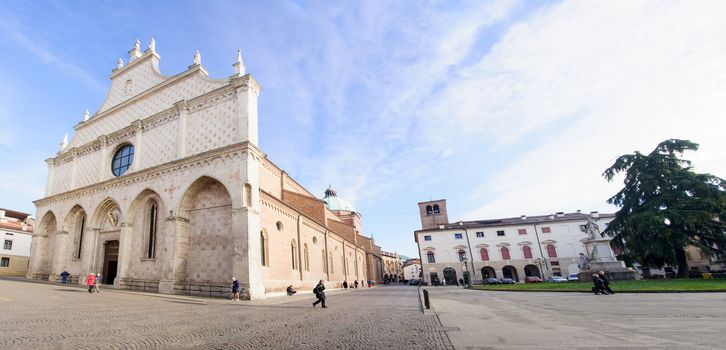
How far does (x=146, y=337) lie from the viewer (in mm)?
6012

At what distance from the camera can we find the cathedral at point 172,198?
1748 cm

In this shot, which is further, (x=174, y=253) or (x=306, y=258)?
(x=306, y=258)

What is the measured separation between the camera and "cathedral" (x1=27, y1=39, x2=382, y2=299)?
17.5 m

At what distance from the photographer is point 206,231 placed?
18344 mm

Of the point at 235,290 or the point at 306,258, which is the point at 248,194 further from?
the point at 306,258

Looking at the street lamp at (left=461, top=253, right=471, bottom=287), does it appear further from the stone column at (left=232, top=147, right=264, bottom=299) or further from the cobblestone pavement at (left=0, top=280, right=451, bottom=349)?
the cobblestone pavement at (left=0, top=280, right=451, bottom=349)

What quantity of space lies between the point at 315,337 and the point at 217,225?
14.0 metres

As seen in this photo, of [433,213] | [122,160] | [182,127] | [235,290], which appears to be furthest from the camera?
[433,213]

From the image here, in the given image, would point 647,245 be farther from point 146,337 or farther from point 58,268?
point 58,268

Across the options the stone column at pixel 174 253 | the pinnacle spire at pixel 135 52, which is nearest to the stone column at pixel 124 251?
the stone column at pixel 174 253

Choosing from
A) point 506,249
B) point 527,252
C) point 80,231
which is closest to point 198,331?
point 80,231

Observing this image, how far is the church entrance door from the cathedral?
69 mm

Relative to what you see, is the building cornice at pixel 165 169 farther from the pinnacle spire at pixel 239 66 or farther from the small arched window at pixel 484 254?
the small arched window at pixel 484 254

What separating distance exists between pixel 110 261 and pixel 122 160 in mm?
7273
